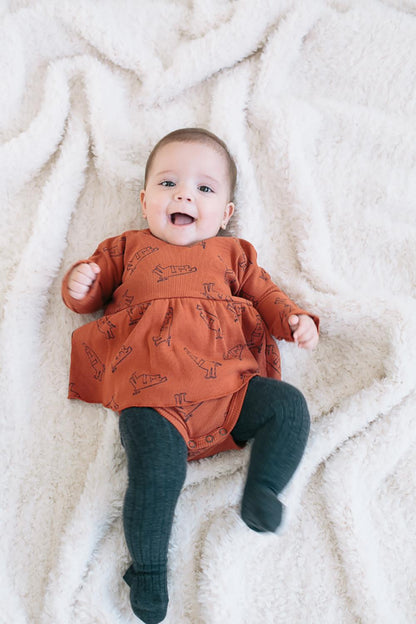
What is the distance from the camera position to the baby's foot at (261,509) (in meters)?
0.90

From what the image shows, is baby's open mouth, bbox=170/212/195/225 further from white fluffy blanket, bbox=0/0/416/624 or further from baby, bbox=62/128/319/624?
white fluffy blanket, bbox=0/0/416/624

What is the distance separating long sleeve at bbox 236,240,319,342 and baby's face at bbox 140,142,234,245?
104 millimetres

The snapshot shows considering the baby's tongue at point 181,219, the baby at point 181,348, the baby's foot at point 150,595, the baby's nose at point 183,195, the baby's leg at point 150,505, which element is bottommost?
the baby's foot at point 150,595

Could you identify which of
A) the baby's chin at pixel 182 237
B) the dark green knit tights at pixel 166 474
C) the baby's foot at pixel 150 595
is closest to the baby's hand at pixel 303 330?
the dark green knit tights at pixel 166 474

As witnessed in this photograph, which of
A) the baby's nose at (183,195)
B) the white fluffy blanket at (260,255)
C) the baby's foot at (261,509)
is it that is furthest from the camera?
the baby's nose at (183,195)

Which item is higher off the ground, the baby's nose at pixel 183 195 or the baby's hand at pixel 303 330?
the baby's nose at pixel 183 195

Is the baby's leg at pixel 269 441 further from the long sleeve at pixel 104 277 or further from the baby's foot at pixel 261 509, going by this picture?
the long sleeve at pixel 104 277

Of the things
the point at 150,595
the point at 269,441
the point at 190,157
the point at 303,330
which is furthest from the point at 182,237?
the point at 150,595

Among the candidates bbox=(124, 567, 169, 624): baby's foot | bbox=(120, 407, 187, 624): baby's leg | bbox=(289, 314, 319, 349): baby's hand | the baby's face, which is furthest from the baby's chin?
bbox=(124, 567, 169, 624): baby's foot

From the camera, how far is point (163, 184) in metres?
1.16

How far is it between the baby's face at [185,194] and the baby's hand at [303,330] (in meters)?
0.29

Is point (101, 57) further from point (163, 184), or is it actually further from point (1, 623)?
point (1, 623)

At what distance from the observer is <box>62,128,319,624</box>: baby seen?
922 mm

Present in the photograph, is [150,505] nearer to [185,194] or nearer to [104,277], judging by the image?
[104,277]
